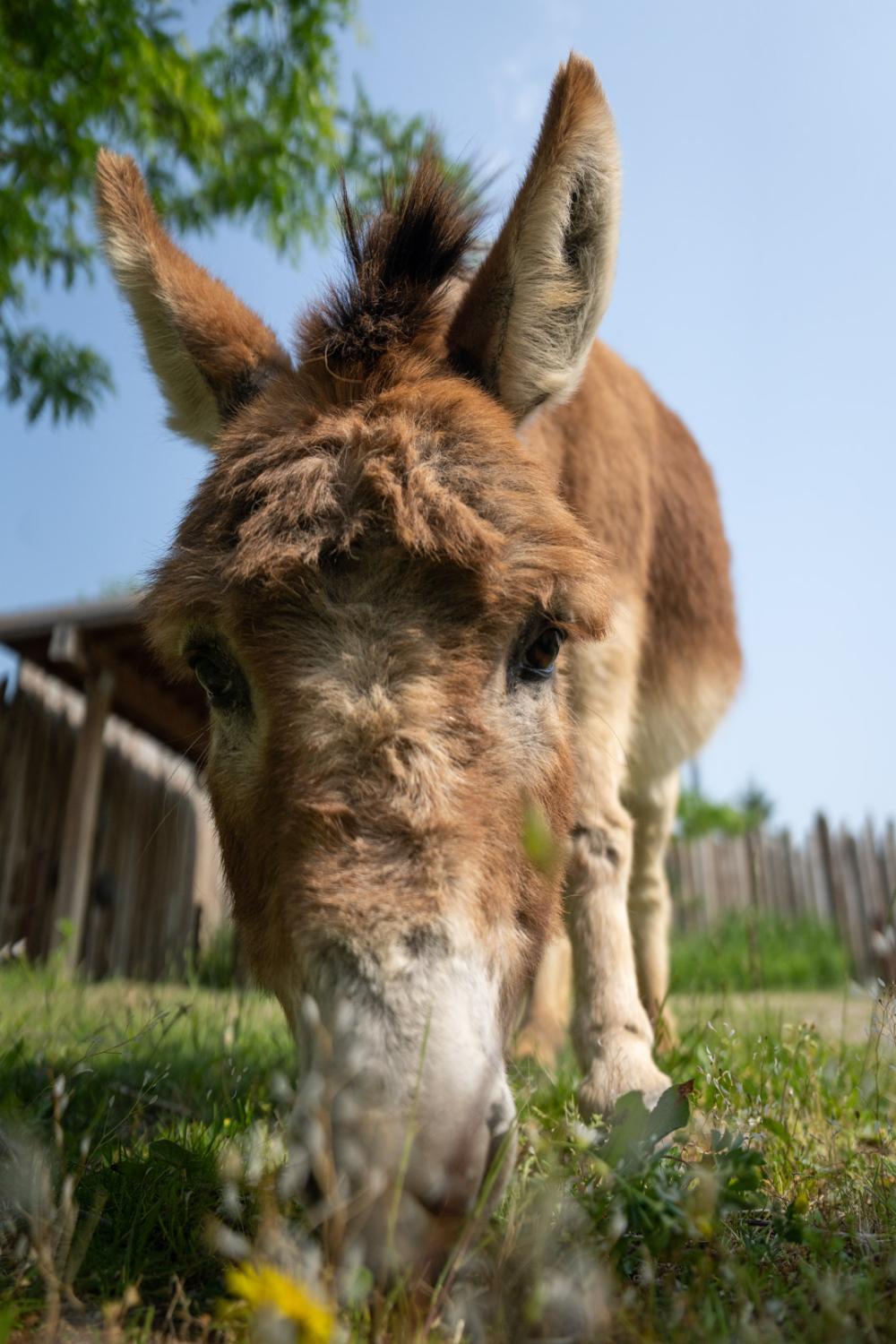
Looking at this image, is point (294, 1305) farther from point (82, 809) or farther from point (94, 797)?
point (94, 797)

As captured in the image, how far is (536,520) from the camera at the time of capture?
2189mm

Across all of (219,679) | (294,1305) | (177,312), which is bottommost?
(294,1305)

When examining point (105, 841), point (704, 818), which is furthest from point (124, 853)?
point (704, 818)

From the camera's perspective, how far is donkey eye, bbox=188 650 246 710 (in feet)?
7.35

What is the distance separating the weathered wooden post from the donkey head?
310 inches

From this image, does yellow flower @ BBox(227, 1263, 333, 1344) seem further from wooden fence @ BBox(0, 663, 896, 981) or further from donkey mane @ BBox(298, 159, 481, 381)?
wooden fence @ BBox(0, 663, 896, 981)

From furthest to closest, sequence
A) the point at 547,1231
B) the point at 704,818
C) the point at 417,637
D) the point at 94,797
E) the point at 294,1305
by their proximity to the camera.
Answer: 1. the point at 704,818
2. the point at 94,797
3. the point at 417,637
4. the point at 547,1231
5. the point at 294,1305

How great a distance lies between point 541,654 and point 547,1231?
1.22 metres

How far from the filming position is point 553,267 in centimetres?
264

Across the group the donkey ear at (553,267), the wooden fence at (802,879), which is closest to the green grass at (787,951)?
the wooden fence at (802,879)

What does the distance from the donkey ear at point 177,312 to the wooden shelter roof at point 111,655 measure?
228 inches

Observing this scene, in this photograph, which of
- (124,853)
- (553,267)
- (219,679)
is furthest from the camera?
(124,853)

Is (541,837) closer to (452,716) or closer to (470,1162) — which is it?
(452,716)

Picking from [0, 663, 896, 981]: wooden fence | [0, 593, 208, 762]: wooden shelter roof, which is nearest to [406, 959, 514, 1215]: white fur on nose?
[0, 663, 896, 981]: wooden fence
